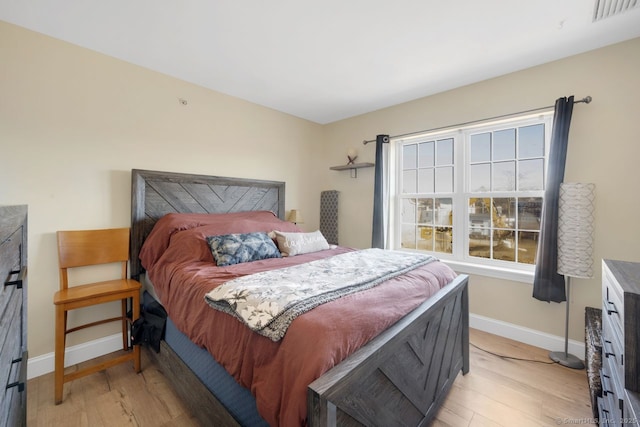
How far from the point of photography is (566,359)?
218cm

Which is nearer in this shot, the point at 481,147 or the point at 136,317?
the point at 136,317

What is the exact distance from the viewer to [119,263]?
2393 mm

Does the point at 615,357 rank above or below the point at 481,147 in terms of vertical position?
below

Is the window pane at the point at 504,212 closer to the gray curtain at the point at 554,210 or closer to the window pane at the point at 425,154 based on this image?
the gray curtain at the point at 554,210

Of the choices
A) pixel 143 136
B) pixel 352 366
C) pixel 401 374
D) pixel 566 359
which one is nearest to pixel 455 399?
pixel 401 374

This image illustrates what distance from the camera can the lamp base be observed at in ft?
6.93

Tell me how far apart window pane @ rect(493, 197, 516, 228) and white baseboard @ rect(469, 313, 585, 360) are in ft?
3.16

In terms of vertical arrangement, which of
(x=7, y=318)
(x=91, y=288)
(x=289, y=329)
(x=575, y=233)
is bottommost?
(x=91, y=288)

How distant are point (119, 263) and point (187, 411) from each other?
1.43 m

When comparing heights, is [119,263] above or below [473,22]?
below

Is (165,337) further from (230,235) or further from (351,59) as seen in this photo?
(351,59)

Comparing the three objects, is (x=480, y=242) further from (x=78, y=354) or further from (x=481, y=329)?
(x=78, y=354)

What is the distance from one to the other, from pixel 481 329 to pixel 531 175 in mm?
1610

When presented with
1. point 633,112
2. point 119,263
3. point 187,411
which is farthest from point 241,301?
point 633,112
